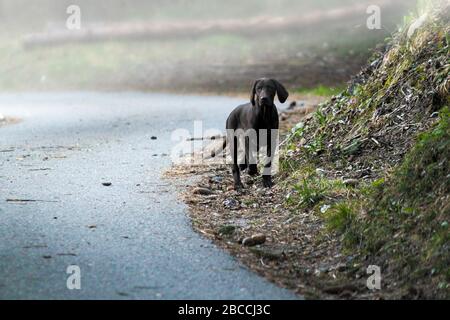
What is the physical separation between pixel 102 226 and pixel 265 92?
9.32ft

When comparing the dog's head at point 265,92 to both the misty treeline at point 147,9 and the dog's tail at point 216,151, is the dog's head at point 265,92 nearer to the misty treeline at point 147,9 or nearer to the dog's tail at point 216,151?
the dog's tail at point 216,151

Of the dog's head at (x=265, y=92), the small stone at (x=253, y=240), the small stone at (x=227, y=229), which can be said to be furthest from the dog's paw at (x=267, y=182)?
the small stone at (x=253, y=240)

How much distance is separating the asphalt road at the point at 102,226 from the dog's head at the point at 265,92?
142 centimetres

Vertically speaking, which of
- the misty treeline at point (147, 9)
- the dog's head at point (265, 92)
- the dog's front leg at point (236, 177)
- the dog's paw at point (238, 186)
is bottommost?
the dog's paw at point (238, 186)

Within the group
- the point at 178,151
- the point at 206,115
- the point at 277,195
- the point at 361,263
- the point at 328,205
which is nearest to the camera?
the point at 361,263

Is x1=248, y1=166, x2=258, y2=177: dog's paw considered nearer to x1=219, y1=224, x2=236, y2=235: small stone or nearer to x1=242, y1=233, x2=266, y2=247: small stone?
x1=219, y1=224, x2=236, y2=235: small stone

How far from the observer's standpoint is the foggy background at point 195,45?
2217 cm

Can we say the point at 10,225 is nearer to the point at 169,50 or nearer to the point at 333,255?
the point at 333,255

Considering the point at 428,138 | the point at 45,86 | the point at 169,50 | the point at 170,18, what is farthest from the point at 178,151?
the point at 170,18

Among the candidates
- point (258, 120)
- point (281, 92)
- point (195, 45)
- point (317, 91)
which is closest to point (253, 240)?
point (258, 120)

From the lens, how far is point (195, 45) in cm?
2730

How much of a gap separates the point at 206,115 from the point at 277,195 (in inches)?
289

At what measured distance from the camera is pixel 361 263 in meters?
5.82

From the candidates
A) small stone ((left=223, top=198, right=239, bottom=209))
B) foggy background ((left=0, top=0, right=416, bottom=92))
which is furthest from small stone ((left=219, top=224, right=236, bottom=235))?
foggy background ((left=0, top=0, right=416, bottom=92))
